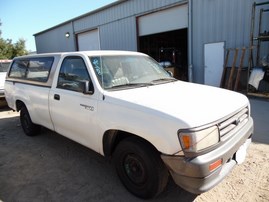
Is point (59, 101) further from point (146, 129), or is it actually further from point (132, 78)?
point (146, 129)

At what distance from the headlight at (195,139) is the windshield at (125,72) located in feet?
4.26

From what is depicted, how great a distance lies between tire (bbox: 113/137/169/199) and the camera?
2.62 metres

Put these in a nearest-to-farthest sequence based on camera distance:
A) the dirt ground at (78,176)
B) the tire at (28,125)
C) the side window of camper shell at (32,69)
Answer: the dirt ground at (78,176)
the side window of camper shell at (32,69)
the tire at (28,125)

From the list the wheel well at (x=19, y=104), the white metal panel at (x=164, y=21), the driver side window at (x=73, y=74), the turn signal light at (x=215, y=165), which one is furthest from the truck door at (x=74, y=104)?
the white metal panel at (x=164, y=21)

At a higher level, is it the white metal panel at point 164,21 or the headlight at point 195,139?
the white metal panel at point 164,21

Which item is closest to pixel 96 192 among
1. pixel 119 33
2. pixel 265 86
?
pixel 265 86

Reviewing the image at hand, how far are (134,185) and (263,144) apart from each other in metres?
2.73

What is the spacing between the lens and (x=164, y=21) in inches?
459

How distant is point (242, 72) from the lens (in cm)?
930

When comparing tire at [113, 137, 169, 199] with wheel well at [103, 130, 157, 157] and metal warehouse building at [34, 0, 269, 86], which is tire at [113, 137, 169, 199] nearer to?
wheel well at [103, 130, 157, 157]

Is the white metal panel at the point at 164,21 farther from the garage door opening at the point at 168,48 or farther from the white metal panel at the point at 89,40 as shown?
the white metal panel at the point at 89,40

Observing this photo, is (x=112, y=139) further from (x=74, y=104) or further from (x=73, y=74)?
(x=73, y=74)

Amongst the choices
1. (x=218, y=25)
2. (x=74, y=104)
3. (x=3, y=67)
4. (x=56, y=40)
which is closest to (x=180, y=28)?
(x=218, y=25)

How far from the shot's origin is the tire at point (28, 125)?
17.2ft
